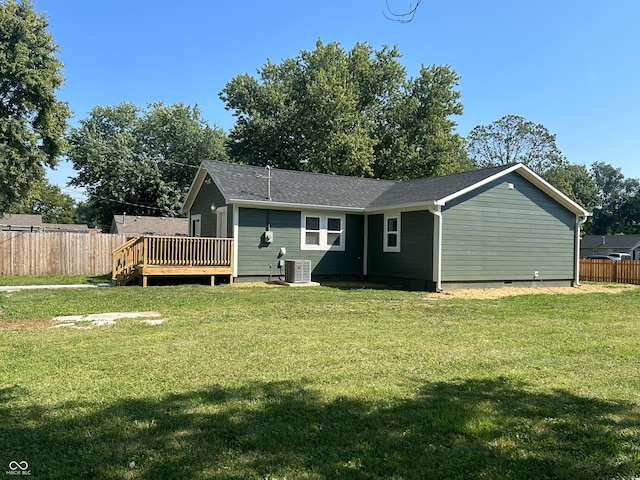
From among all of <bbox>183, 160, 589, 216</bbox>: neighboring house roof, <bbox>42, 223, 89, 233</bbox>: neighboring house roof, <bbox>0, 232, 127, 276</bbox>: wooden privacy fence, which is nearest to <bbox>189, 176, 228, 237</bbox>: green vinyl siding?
<bbox>183, 160, 589, 216</bbox>: neighboring house roof

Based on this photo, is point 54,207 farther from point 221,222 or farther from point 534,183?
point 534,183

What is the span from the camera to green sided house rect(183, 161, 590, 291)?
554 inches

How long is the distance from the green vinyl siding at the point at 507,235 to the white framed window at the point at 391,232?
1.90 meters

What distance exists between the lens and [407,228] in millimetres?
14852

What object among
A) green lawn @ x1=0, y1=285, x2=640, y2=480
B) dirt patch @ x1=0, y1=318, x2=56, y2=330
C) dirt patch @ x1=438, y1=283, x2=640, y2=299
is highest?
green lawn @ x1=0, y1=285, x2=640, y2=480

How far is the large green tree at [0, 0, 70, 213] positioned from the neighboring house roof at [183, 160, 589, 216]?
998 cm

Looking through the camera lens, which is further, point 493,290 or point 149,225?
point 149,225

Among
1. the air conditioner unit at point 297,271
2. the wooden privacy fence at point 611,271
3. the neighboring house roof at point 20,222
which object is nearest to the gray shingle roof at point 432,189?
the air conditioner unit at point 297,271

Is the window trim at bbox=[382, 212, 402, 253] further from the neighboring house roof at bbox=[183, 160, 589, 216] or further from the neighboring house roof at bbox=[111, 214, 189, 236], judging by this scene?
the neighboring house roof at bbox=[111, 214, 189, 236]

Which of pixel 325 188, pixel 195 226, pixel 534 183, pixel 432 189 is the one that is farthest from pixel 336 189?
pixel 534 183

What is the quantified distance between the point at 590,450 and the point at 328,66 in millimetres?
30350

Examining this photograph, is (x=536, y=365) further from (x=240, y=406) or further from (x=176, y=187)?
(x=176, y=187)

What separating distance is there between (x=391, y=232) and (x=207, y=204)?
21.9ft

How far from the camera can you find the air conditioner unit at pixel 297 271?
47.6 feet
